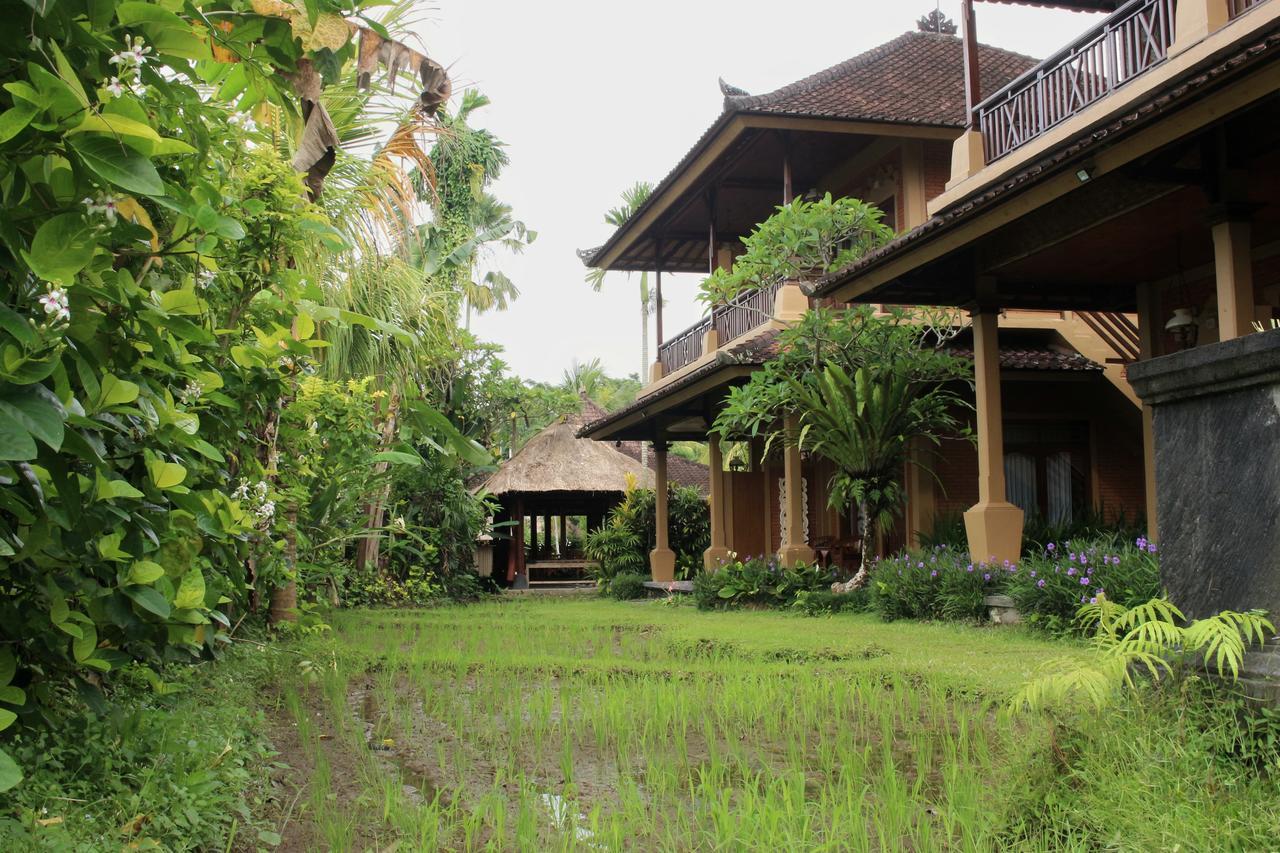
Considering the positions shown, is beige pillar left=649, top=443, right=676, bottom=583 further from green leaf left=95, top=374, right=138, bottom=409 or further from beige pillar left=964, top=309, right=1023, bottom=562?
green leaf left=95, top=374, right=138, bottom=409

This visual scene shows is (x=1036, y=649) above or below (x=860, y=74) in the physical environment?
below

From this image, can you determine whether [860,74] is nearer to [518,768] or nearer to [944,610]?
[944,610]

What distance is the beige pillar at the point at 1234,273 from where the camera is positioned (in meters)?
7.27

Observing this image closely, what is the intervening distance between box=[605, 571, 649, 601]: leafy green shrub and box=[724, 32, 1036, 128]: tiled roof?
27.2 ft

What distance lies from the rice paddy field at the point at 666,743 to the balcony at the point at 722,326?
6331mm

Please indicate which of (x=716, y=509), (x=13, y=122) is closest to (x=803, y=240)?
(x=716, y=509)

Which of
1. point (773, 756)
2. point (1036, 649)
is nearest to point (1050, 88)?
point (1036, 649)

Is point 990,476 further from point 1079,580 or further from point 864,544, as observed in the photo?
point 1079,580

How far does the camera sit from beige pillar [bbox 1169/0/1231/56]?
7898 millimetres

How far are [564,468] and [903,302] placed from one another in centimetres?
1356

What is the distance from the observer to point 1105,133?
22.2 feet

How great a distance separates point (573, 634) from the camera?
375 inches

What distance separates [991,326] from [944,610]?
8.93 feet

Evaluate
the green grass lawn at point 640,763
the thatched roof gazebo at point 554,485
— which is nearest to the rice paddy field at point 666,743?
the green grass lawn at point 640,763
